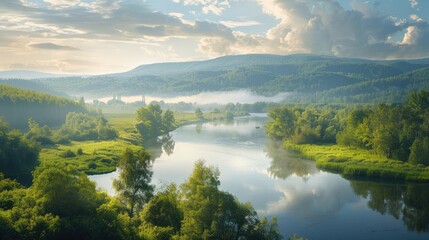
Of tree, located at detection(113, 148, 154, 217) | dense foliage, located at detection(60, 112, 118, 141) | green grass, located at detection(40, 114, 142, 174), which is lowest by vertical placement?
green grass, located at detection(40, 114, 142, 174)

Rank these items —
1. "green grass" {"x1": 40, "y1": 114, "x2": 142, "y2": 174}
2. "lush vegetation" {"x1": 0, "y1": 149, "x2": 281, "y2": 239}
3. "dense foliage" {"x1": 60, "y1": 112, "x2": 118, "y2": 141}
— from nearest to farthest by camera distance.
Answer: "lush vegetation" {"x1": 0, "y1": 149, "x2": 281, "y2": 239}
"green grass" {"x1": 40, "y1": 114, "x2": 142, "y2": 174}
"dense foliage" {"x1": 60, "y1": 112, "x2": 118, "y2": 141}

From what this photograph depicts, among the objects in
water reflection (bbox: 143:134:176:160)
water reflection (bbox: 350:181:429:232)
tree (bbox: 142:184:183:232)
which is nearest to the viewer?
tree (bbox: 142:184:183:232)

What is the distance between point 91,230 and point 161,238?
6372mm

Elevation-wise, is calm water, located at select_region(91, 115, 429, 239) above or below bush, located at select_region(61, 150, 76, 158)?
below

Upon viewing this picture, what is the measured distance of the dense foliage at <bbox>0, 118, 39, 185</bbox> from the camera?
76688 mm

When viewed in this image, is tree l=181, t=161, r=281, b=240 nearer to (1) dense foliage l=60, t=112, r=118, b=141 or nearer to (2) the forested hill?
(1) dense foliage l=60, t=112, r=118, b=141

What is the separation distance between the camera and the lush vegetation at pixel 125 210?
3416 cm

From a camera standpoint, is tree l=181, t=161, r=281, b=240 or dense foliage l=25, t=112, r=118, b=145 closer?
tree l=181, t=161, r=281, b=240

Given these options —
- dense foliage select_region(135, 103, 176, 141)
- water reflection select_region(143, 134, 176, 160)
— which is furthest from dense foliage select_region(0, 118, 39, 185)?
dense foliage select_region(135, 103, 176, 141)

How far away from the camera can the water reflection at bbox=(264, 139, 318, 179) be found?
88.7 meters

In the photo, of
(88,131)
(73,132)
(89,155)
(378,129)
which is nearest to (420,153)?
(378,129)

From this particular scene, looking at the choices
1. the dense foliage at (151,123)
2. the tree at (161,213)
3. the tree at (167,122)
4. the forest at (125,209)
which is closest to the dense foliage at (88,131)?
the dense foliage at (151,123)

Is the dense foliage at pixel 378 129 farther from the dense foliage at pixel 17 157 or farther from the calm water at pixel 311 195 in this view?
the dense foliage at pixel 17 157

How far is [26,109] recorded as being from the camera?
584 ft
